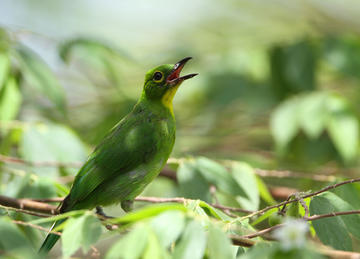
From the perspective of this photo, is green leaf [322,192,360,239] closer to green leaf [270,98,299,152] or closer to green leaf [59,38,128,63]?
green leaf [270,98,299,152]

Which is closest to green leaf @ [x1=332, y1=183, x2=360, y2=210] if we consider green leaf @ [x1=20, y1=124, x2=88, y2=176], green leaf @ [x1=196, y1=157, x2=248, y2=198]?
green leaf @ [x1=196, y1=157, x2=248, y2=198]

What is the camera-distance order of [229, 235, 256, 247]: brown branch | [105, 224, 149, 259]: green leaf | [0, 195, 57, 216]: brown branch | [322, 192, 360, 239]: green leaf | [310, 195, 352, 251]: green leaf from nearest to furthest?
[105, 224, 149, 259]: green leaf
[229, 235, 256, 247]: brown branch
[310, 195, 352, 251]: green leaf
[322, 192, 360, 239]: green leaf
[0, 195, 57, 216]: brown branch

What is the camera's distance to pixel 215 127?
20.2 ft

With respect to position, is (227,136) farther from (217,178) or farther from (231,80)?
(217,178)

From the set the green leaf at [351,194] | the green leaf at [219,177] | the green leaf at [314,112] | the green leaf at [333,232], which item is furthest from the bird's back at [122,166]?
the green leaf at [314,112]

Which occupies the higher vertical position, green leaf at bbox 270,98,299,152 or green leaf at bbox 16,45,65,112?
green leaf at bbox 16,45,65,112

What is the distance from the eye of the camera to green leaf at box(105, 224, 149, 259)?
1.58 metres

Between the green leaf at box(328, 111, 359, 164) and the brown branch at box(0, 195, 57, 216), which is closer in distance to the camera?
the brown branch at box(0, 195, 57, 216)

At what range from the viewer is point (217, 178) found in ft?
10.6

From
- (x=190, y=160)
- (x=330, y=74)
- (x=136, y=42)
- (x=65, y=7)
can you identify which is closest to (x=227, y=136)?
(x=330, y=74)

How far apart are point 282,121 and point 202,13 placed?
5649mm

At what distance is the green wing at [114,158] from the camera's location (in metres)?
2.89

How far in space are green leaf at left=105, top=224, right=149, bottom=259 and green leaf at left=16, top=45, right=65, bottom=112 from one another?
2409 millimetres

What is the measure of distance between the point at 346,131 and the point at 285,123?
0.50m
